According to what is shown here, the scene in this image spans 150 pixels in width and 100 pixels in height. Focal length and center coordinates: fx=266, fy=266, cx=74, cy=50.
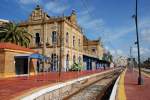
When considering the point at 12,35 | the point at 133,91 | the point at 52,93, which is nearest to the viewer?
the point at 52,93

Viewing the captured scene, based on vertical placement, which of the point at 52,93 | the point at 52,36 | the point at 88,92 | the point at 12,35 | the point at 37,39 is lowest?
the point at 88,92

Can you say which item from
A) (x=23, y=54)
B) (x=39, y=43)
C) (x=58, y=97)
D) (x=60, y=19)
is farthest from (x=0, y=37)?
(x=58, y=97)

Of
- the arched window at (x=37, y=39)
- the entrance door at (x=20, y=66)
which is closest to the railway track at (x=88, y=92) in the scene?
the entrance door at (x=20, y=66)

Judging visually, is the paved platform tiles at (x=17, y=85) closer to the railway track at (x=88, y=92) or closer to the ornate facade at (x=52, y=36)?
the railway track at (x=88, y=92)

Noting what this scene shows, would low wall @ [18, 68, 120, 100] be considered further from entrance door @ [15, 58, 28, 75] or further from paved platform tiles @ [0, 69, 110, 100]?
entrance door @ [15, 58, 28, 75]

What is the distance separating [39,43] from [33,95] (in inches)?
1550

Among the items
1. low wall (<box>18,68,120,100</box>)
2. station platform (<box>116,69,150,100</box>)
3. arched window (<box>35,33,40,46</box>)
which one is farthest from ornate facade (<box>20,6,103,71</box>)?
station platform (<box>116,69,150,100</box>)

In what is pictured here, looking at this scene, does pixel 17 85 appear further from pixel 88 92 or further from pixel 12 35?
pixel 12 35

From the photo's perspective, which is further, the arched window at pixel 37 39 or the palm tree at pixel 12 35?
the arched window at pixel 37 39

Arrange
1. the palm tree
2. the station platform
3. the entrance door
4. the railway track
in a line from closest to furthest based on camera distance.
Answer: the station platform < the railway track < the entrance door < the palm tree

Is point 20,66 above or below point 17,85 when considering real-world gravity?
above

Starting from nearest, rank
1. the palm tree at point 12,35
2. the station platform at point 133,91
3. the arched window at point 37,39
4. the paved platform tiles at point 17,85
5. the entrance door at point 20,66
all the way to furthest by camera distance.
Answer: the station platform at point 133,91 < the paved platform tiles at point 17,85 < the entrance door at point 20,66 < the palm tree at point 12,35 < the arched window at point 37,39

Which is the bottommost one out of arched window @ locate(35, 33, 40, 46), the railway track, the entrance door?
the railway track

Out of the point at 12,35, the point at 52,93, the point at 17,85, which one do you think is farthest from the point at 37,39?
the point at 52,93
